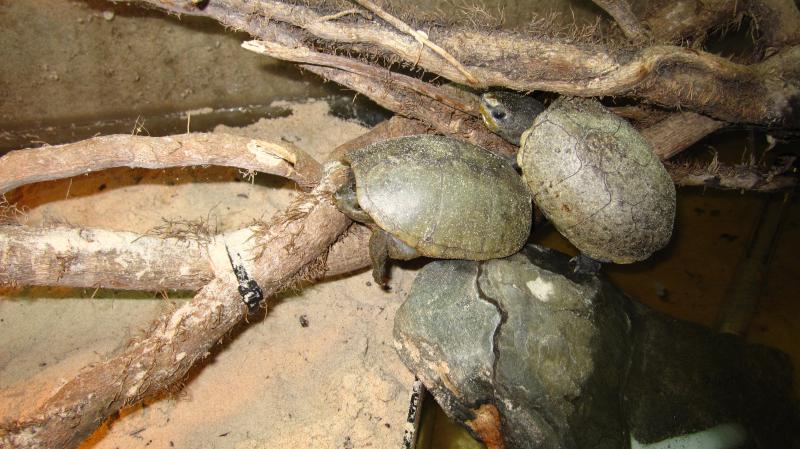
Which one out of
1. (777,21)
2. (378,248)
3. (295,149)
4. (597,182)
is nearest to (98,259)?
(295,149)

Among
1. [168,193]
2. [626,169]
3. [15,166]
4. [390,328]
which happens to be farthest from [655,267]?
[15,166]

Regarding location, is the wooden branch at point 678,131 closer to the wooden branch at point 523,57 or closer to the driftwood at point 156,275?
the wooden branch at point 523,57

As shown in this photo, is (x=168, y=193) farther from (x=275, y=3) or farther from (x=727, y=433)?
(x=727, y=433)

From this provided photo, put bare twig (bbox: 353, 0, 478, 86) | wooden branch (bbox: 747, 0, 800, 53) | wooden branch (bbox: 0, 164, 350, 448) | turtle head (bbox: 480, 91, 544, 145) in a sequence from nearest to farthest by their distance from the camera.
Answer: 1. wooden branch (bbox: 0, 164, 350, 448)
2. bare twig (bbox: 353, 0, 478, 86)
3. turtle head (bbox: 480, 91, 544, 145)
4. wooden branch (bbox: 747, 0, 800, 53)

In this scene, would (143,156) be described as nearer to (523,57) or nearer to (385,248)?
(385,248)

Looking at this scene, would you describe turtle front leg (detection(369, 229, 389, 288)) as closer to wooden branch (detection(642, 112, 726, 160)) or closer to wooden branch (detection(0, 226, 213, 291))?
wooden branch (detection(0, 226, 213, 291))

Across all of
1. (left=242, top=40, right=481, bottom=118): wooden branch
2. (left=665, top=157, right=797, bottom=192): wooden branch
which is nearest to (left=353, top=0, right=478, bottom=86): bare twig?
(left=242, top=40, right=481, bottom=118): wooden branch
